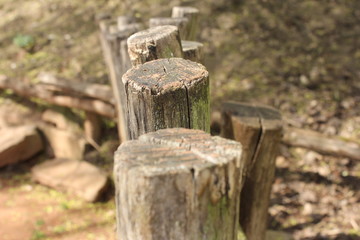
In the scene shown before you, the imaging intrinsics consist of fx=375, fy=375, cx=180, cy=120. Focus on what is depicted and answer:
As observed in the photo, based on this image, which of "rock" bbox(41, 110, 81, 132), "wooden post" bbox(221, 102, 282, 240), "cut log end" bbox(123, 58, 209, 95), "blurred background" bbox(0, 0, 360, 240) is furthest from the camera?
"rock" bbox(41, 110, 81, 132)

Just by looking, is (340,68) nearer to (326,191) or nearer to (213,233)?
(326,191)

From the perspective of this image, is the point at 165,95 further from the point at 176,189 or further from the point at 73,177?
the point at 73,177

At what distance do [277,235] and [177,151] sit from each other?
283 cm

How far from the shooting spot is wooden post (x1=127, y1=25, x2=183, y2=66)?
1.88m

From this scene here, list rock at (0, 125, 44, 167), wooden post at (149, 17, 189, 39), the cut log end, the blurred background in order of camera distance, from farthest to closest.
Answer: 1. rock at (0, 125, 44, 167)
2. the blurred background
3. wooden post at (149, 17, 189, 39)
4. the cut log end

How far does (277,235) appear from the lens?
3576mm

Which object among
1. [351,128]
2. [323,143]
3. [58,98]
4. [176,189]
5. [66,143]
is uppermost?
[176,189]

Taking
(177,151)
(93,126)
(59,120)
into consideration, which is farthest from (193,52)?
(59,120)

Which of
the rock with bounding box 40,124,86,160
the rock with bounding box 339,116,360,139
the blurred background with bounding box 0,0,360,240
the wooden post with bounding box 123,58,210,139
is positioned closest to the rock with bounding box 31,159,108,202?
the blurred background with bounding box 0,0,360,240

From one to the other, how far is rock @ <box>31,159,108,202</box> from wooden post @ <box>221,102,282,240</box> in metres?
2.34

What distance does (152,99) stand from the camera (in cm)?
147

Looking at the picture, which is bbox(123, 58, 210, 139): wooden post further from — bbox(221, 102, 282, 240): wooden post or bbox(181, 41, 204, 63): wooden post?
bbox(221, 102, 282, 240): wooden post

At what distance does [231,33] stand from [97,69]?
7.58 feet

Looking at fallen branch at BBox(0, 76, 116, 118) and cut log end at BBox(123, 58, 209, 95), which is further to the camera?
fallen branch at BBox(0, 76, 116, 118)
